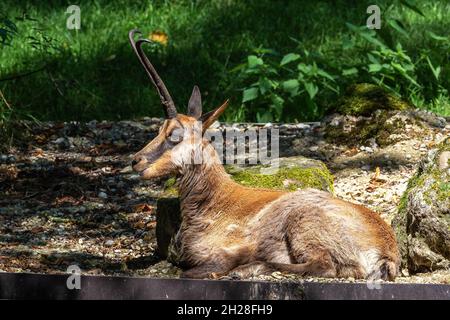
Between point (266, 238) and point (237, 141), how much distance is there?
3.80 metres

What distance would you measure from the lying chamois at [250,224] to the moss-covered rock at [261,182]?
1.15 feet

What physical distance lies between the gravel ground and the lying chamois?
331 mm

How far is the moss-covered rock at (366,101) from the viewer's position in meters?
10.8

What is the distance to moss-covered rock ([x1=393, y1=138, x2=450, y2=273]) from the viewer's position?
6.93 meters

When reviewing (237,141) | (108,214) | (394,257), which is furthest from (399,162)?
(394,257)

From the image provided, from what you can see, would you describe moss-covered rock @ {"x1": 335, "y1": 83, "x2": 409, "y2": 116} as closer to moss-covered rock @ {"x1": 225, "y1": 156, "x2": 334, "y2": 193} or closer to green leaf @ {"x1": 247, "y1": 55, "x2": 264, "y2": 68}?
green leaf @ {"x1": 247, "y1": 55, "x2": 264, "y2": 68}

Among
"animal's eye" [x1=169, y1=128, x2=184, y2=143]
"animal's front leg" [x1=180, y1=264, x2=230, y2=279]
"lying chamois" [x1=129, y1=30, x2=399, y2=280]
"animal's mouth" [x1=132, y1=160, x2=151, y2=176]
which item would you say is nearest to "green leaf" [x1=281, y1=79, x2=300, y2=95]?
"lying chamois" [x1=129, y1=30, x2=399, y2=280]

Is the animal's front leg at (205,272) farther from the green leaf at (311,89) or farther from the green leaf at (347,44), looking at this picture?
the green leaf at (347,44)

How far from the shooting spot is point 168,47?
527 inches

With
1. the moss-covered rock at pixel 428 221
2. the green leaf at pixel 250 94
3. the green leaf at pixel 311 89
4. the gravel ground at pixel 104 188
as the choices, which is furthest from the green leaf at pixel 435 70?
the moss-covered rock at pixel 428 221

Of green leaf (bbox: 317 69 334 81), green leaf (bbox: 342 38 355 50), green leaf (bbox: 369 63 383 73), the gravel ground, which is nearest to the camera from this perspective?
the gravel ground

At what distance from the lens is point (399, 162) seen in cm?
998

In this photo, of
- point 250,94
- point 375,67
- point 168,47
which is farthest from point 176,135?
point 168,47
